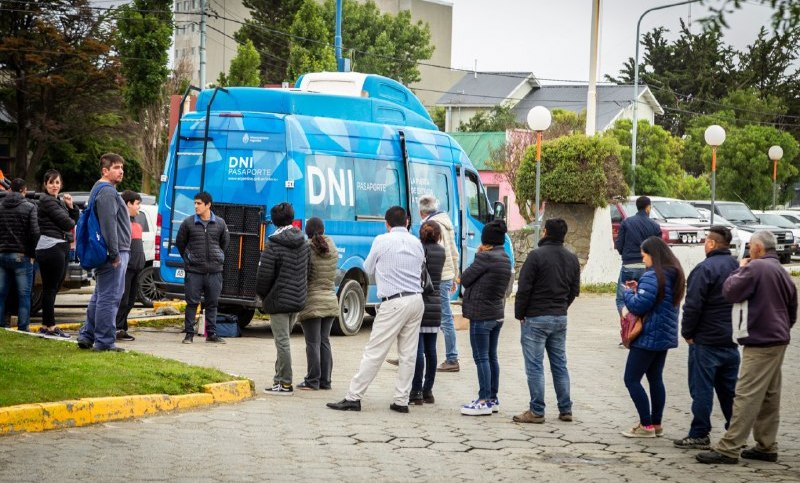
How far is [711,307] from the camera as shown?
31.2 ft

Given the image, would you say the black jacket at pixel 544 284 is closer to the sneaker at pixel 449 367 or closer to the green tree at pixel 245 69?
the sneaker at pixel 449 367

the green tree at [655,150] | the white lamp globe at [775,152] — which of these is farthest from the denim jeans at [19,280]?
the white lamp globe at [775,152]

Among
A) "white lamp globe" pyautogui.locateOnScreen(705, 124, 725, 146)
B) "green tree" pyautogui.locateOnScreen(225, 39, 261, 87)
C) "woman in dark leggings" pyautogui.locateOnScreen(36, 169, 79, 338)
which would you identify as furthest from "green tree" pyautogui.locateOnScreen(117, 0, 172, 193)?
"woman in dark leggings" pyautogui.locateOnScreen(36, 169, 79, 338)

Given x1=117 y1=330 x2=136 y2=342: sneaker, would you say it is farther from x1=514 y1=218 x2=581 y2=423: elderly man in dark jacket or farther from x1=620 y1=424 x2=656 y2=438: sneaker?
x1=620 y1=424 x2=656 y2=438: sneaker

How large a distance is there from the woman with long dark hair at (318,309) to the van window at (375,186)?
5.07 m

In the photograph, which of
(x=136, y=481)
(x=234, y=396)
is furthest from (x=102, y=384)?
(x=136, y=481)

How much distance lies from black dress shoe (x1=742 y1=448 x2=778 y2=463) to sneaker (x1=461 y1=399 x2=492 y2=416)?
8.06 ft

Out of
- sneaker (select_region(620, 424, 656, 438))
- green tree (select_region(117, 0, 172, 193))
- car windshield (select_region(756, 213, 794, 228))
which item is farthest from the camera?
car windshield (select_region(756, 213, 794, 228))

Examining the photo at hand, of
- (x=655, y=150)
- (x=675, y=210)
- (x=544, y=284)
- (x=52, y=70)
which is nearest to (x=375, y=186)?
(x=544, y=284)

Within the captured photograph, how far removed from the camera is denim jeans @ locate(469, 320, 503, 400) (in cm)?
1099

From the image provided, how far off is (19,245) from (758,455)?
9.29 m

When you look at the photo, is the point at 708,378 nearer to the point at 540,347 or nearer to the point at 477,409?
the point at 540,347

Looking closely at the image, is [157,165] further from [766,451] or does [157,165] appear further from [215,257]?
[766,451]

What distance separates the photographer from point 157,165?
162 feet
